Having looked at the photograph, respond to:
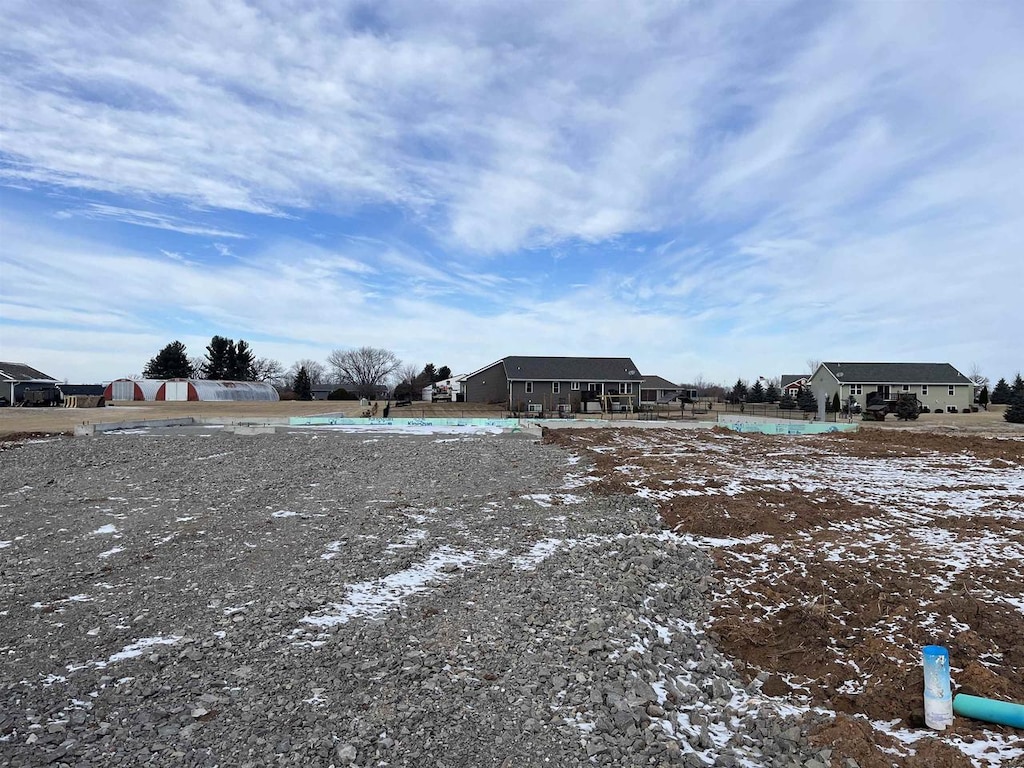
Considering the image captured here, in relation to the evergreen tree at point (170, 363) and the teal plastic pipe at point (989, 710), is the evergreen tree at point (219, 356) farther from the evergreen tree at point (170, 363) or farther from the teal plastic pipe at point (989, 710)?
the teal plastic pipe at point (989, 710)

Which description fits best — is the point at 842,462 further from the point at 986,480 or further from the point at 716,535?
the point at 716,535

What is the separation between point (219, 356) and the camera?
69375 mm

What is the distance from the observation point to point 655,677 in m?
4.28

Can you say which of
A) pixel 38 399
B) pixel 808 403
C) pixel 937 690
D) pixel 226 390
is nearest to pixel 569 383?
pixel 808 403

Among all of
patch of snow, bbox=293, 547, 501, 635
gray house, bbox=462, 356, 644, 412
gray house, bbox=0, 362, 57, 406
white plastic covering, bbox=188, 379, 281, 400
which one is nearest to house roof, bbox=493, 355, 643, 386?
gray house, bbox=462, 356, 644, 412

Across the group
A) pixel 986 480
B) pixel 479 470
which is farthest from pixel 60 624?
pixel 986 480

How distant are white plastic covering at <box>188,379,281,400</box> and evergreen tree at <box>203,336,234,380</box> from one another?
11251mm

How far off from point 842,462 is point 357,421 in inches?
743

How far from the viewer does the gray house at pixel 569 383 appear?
37938 millimetres

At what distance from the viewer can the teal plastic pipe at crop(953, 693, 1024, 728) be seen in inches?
144

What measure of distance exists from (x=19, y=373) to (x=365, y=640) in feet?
202

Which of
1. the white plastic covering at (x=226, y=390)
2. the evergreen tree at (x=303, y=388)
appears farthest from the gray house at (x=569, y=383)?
the evergreen tree at (x=303, y=388)

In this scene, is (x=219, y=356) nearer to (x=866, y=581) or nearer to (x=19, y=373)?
(x=19, y=373)

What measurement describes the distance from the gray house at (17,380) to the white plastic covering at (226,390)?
11.8 meters
